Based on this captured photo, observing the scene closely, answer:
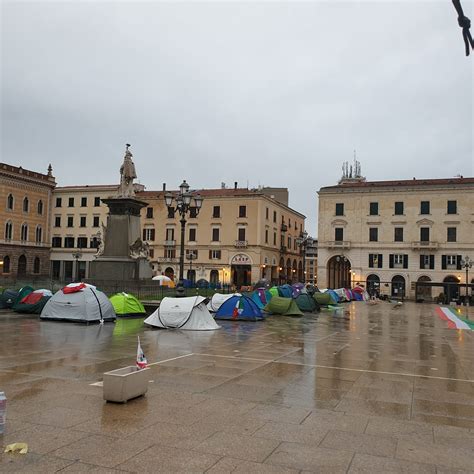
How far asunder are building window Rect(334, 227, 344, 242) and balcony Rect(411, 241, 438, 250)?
27.4 feet

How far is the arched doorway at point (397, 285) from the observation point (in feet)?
198

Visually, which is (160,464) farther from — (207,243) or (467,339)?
(207,243)

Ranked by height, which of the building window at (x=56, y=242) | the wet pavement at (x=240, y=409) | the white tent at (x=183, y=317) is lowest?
the wet pavement at (x=240, y=409)

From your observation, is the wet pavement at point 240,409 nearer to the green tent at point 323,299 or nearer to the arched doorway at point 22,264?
the green tent at point 323,299

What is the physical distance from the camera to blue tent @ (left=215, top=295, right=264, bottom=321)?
22547mm

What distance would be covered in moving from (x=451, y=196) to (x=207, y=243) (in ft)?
101

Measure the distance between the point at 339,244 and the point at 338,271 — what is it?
852cm

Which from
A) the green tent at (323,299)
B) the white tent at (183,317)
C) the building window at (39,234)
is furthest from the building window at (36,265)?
the white tent at (183,317)

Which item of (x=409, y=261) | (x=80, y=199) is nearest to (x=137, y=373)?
(x=409, y=261)

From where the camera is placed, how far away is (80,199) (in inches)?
2921

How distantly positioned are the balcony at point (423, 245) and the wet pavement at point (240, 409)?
47403 mm

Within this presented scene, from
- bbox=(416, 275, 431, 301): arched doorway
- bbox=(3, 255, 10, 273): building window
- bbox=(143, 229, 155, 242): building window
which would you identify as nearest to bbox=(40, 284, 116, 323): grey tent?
bbox=(416, 275, 431, 301): arched doorway

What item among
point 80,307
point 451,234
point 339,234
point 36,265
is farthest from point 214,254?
point 80,307

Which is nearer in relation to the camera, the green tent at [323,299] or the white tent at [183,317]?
the white tent at [183,317]
